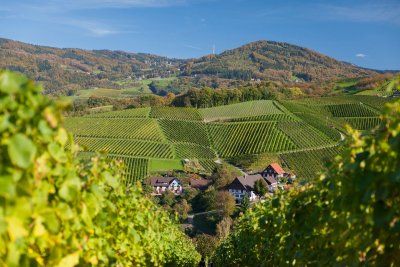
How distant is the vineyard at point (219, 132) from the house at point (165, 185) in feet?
10.5

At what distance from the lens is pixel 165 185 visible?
54531mm

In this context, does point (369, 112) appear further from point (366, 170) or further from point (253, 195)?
point (366, 170)

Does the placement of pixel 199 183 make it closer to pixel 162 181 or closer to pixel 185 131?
pixel 162 181

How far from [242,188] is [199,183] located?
5681 millimetres

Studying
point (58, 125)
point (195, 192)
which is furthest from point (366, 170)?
point (195, 192)

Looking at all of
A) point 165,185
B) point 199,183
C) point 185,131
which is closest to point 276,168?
point 199,183

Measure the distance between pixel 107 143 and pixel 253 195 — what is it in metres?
26.7

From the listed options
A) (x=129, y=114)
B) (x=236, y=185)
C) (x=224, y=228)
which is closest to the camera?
(x=224, y=228)

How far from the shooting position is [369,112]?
8644 centimetres

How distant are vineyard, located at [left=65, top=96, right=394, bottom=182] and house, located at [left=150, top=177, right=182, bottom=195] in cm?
320

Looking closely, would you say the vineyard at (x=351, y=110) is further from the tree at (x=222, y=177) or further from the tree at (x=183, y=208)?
the tree at (x=183, y=208)

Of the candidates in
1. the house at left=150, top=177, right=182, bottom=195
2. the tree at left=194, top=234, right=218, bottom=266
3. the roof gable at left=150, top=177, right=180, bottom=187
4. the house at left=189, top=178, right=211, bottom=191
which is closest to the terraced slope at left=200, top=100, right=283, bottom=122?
the house at left=189, top=178, right=211, bottom=191

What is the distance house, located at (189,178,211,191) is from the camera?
55025 mm

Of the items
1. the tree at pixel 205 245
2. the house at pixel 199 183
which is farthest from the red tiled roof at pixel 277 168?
the tree at pixel 205 245
